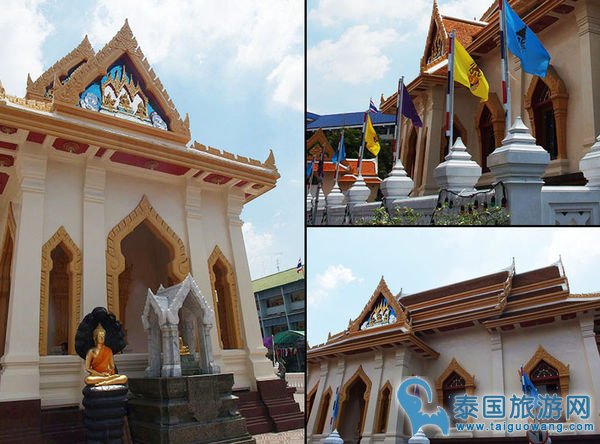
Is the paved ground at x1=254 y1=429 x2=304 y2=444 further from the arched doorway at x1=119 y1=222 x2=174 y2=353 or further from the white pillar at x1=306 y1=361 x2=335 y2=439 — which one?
the white pillar at x1=306 y1=361 x2=335 y2=439

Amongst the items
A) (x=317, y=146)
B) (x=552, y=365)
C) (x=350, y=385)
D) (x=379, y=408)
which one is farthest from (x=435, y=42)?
(x=317, y=146)

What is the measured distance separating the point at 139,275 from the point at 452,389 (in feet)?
A: 22.8

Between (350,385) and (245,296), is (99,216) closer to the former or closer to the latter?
(245,296)

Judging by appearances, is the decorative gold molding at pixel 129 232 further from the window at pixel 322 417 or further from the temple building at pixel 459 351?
the window at pixel 322 417

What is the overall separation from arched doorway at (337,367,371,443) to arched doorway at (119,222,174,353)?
5.09 m

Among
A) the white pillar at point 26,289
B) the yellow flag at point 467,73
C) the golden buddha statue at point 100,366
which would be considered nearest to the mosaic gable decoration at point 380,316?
the yellow flag at point 467,73

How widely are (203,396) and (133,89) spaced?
5.24 metres

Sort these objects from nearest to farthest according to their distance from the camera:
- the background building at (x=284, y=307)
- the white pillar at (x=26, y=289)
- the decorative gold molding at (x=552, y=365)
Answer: the white pillar at (x=26, y=289), the decorative gold molding at (x=552, y=365), the background building at (x=284, y=307)

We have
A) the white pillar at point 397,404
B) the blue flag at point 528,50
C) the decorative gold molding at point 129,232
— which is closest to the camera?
the blue flag at point 528,50

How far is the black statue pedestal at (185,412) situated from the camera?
22.3 feet

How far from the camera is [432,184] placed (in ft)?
43.5

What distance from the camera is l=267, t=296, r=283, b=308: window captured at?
39.3m

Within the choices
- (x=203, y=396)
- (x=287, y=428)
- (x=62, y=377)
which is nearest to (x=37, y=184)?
(x=62, y=377)

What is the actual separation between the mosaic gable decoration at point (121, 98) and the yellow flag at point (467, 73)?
4.91 m
